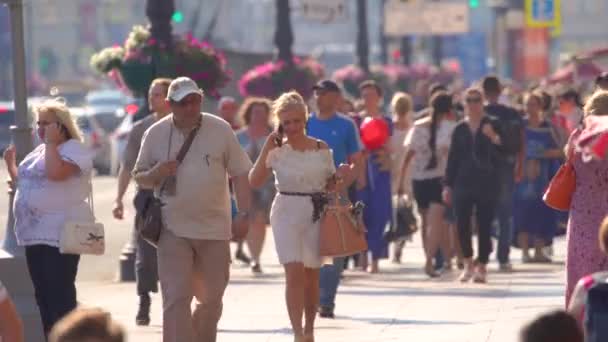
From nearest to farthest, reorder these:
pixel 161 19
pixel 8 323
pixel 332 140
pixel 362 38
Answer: pixel 8 323
pixel 332 140
pixel 161 19
pixel 362 38

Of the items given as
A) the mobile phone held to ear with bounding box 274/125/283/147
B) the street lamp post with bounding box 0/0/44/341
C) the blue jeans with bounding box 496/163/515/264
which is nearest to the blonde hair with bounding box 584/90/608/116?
the mobile phone held to ear with bounding box 274/125/283/147

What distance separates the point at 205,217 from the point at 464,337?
92.4 inches

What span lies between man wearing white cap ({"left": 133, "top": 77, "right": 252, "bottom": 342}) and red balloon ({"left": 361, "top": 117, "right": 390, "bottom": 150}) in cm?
714

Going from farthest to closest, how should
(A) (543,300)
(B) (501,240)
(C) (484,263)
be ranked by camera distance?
1. (B) (501,240)
2. (C) (484,263)
3. (A) (543,300)

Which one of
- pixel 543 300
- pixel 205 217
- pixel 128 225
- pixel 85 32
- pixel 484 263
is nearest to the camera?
pixel 205 217

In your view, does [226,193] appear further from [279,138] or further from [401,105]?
[401,105]

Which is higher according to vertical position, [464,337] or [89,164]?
[89,164]

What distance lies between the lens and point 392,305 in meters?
15.5

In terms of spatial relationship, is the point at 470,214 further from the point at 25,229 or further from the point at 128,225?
the point at 128,225

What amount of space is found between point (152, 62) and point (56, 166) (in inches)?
310

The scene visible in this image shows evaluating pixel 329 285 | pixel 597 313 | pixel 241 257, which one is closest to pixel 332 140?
pixel 329 285

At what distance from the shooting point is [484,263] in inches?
683

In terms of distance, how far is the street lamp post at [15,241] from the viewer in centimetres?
1259

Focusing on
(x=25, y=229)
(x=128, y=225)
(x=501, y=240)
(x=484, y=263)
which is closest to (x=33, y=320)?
(x=25, y=229)
